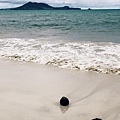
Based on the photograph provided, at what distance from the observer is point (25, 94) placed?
6.66m

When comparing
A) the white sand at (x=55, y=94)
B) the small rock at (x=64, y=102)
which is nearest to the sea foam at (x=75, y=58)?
the white sand at (x=55, y=94)

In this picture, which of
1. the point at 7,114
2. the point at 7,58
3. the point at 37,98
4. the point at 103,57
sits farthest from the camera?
the point at 7,58

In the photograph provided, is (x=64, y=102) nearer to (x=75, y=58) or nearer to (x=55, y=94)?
(x=55, y=94)

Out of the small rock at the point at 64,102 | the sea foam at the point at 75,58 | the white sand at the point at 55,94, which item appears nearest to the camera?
the white sand at the point at 55,94

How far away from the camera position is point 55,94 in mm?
6672

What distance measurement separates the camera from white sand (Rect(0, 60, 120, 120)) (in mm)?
5477

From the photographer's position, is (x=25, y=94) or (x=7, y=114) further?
(x=25, y=94)

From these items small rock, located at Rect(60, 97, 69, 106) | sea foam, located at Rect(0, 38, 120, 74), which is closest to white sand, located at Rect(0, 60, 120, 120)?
small rock, located at Rect(60, 97, 69, 106)

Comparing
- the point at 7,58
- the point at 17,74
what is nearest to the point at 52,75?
the point at 17,74

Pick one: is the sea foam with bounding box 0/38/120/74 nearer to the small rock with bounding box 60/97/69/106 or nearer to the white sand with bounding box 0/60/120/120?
the white sand with bounding box 0/60/120/120

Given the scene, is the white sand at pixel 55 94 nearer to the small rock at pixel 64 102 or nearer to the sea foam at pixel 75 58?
the small rock at pixel 64 102

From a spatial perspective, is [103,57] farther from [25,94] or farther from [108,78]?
[25,94]

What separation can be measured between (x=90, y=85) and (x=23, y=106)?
2.47 m

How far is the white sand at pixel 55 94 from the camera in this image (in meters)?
5.48
